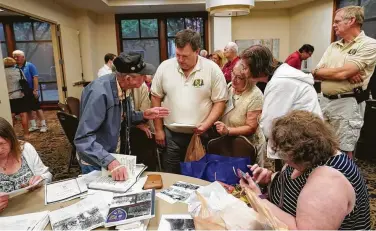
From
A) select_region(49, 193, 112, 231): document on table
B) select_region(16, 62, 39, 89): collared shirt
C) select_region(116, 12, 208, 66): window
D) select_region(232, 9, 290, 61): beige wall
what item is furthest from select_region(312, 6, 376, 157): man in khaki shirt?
select_region(116, 12, 208, 66): window

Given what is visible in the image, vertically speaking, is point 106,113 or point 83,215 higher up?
point 106,113

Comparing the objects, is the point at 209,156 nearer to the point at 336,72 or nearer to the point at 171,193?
the point at 171,193

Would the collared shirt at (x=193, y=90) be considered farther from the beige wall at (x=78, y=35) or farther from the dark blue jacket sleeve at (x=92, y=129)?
the beige wall at (x=78, y=35)

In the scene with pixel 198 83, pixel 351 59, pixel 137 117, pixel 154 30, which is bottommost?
pixel 137 117

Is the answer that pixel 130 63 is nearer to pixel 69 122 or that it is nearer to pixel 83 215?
pixel 83 215

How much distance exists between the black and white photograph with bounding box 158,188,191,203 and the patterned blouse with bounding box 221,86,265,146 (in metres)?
0.92

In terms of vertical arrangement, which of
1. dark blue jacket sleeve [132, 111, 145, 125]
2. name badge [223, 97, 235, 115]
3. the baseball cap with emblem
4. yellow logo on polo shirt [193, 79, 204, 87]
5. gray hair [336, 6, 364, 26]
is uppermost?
gray hair [336, 6, 364, 26]

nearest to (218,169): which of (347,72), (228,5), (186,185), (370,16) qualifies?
(186,185)

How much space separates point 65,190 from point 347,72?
2.19 metres

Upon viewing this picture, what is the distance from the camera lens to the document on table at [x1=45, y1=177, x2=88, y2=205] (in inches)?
54.2

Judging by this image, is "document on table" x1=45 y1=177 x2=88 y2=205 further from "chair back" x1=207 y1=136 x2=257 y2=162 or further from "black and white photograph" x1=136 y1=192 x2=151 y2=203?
"chair back" x1=207 y1=136 x2=257 y2=162

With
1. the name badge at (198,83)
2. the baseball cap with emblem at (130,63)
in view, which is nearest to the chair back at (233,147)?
the name badge at (198,83)

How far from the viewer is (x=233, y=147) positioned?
2.03 meters

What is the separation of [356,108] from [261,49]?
1188 mm
